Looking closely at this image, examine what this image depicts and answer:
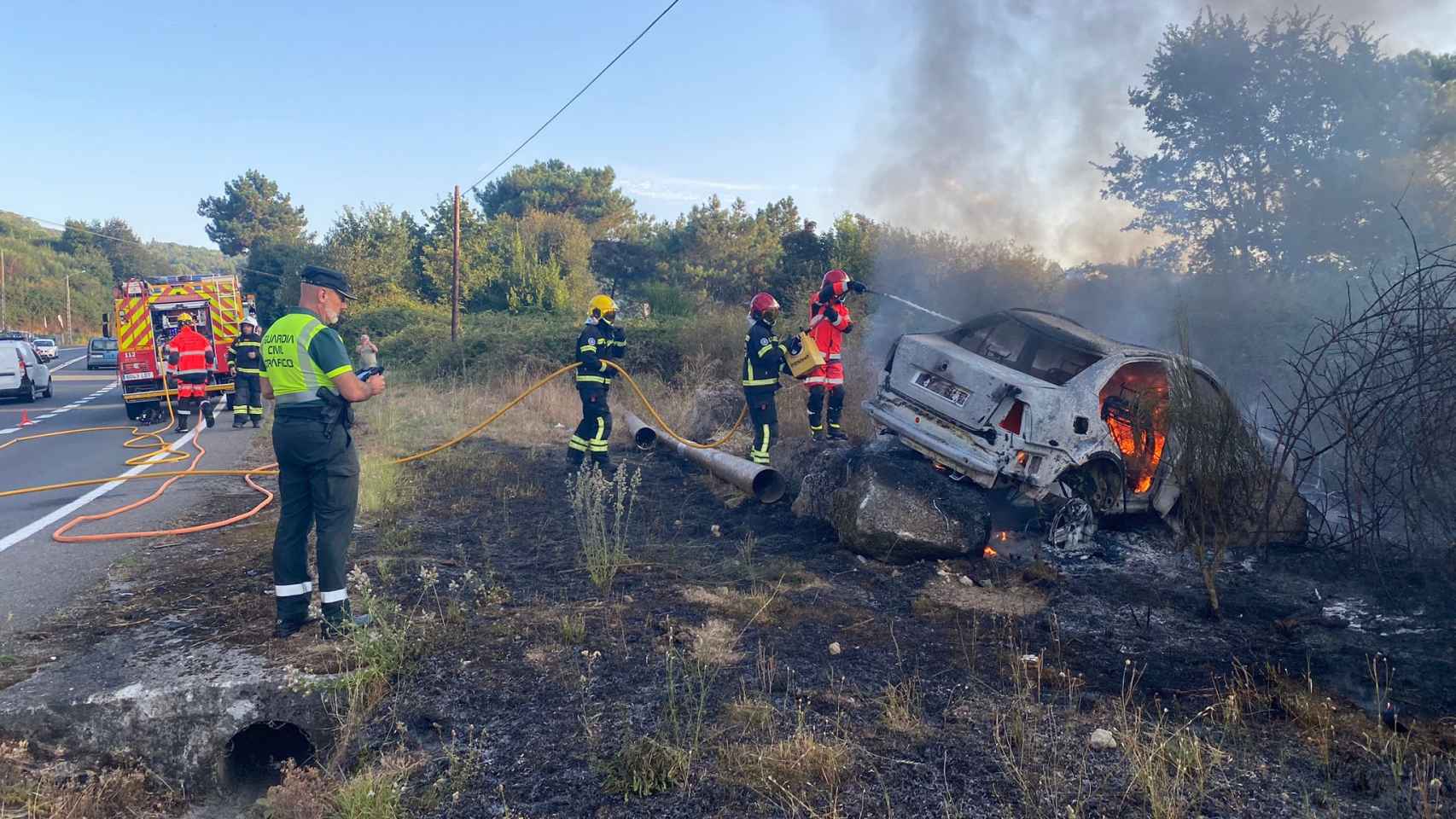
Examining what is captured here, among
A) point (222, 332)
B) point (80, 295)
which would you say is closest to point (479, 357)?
point (222, 332)

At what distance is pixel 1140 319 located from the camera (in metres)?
12.7

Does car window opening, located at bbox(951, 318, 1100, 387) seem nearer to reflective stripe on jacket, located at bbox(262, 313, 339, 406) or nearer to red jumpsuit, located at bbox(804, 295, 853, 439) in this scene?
red jumpsuit, located at bbox(804, 295, 853, 439)

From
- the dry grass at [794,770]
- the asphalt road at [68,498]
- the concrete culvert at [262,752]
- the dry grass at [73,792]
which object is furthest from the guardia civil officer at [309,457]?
the dry grass at [794,770]

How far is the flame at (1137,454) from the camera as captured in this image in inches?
224

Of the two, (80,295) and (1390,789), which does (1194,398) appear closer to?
A: (1390,789)

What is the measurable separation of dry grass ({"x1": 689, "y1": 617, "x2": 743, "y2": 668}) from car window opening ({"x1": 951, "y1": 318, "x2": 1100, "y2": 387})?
3261 mm

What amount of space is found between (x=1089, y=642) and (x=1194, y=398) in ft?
5.46

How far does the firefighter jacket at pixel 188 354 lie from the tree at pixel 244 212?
46685 millimetres

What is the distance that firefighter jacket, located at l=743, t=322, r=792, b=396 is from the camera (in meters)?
7.86

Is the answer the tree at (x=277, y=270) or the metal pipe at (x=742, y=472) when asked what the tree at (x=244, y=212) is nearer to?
the tree at (x=277, y=270)

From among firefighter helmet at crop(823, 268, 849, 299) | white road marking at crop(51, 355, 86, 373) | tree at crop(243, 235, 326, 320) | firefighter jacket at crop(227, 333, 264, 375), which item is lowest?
white road marking at crop(51, 355, 86, 373)

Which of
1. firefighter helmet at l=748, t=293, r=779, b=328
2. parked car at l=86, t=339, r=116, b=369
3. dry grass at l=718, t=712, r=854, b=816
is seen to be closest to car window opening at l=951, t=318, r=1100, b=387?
firefighter helmet at l=748, t=293, r=779, b=328

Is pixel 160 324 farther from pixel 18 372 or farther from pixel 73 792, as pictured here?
pixel 73 792

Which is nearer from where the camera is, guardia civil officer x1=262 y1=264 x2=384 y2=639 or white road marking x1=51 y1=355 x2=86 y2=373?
guardia civil officer x1=262 y1=264 x2=384 y2=639
